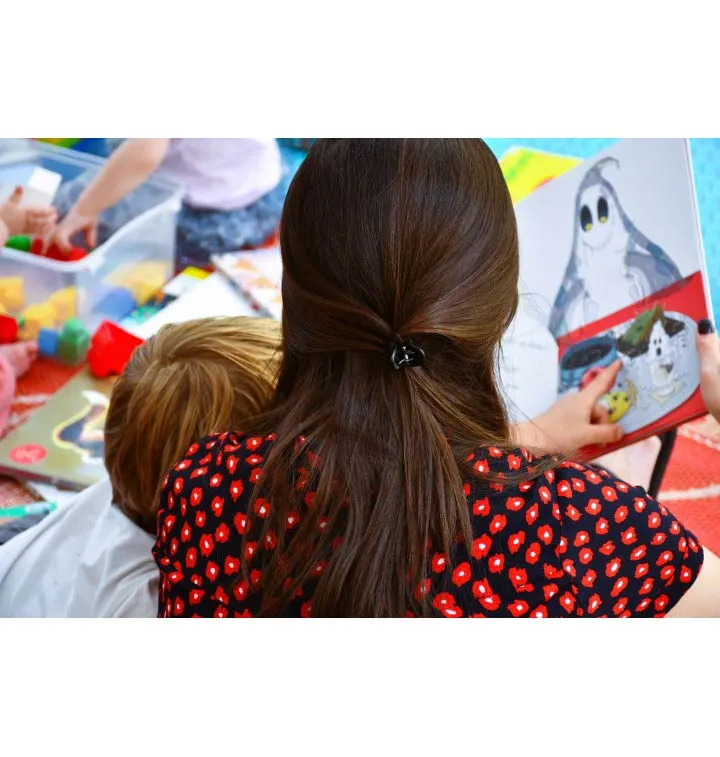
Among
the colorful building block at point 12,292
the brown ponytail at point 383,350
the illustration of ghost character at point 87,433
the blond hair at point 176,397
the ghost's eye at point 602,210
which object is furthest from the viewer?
the colorful building block at point 12,292

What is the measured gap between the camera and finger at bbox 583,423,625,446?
3.21ft

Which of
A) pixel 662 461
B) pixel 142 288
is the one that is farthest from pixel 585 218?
pixel 142 288

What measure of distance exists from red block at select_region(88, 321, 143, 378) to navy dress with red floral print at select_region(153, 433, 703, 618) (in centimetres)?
54

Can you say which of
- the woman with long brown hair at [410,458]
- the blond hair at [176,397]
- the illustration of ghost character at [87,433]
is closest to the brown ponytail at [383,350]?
the woman with long brown hair at [410,458]

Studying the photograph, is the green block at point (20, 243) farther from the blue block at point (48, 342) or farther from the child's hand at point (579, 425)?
the child's hand at point (579, 425)

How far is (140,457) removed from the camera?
0.94m

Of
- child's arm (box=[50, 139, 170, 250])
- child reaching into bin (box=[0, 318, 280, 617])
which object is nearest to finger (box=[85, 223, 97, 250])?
child's arm (box=[50, 139, 170, 250])

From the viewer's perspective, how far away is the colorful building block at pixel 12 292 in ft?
4.12

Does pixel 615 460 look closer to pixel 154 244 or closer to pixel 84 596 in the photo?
pixel 84 596

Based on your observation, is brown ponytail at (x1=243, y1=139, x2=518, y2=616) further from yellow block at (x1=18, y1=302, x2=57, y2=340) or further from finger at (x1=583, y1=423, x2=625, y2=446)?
yellow block at (x1=18, y1=302, x2=57, y2=340)

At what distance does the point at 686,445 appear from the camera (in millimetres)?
981

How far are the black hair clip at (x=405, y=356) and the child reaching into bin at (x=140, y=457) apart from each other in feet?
0.93

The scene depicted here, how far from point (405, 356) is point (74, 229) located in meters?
0.85

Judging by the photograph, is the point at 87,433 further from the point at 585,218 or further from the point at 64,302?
the point at 585,218
